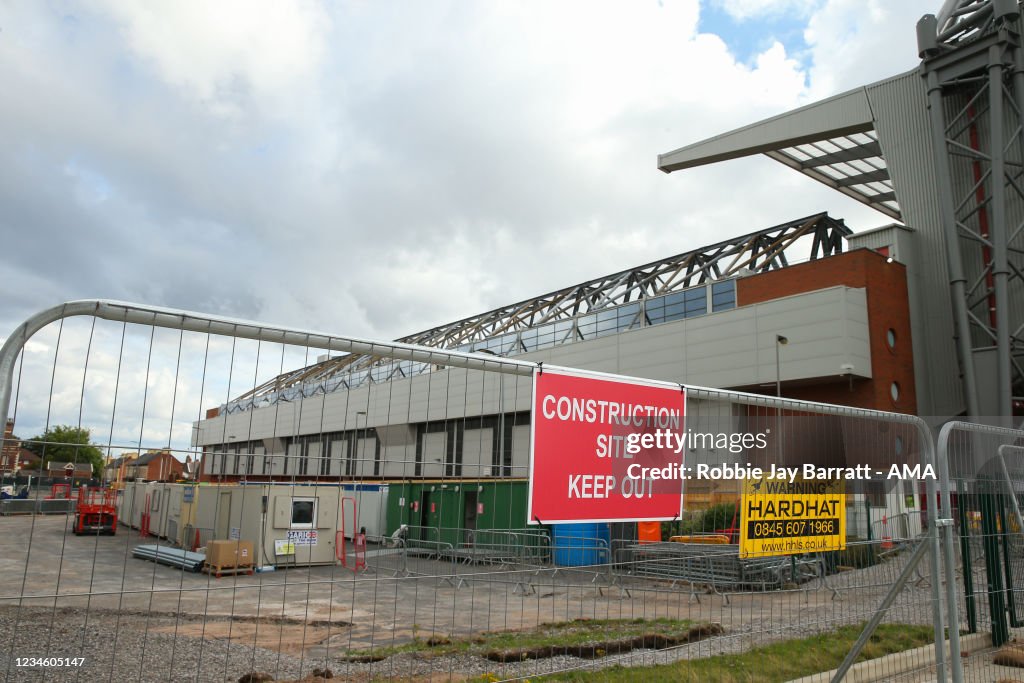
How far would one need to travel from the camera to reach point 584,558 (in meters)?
5.47

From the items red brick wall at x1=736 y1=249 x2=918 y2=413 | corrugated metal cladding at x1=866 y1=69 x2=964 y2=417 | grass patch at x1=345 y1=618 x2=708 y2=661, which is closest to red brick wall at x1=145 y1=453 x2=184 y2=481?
grass patch at x1=345 y1=618 x2=708 y2=661

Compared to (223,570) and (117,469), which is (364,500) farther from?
(117,469)

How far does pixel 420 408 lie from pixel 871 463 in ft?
15.5

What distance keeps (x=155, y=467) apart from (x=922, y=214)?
35.2 metres

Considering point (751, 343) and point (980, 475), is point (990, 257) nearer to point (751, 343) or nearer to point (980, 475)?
point (751, 343)

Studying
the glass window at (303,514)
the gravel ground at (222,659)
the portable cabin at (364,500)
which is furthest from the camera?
the gravel ground at (222,659)

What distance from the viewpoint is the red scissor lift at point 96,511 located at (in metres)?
3.40

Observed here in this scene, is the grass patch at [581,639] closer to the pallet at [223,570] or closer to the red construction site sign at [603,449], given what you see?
the red construction site sign at [603,449]

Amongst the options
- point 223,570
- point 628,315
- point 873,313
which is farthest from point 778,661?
point 628,315

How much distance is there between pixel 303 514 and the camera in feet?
12.4

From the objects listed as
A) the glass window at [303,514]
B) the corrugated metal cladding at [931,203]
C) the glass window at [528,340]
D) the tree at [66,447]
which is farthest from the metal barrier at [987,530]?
the glass window at [528,340]

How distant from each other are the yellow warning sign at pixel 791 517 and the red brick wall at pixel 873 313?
24.2m

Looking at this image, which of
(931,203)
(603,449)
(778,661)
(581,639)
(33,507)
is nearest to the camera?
(33,507)

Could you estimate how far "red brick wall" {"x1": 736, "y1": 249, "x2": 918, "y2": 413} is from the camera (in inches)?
1127
